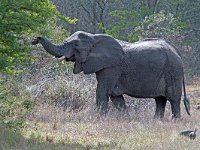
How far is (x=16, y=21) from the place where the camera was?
39.4 ft

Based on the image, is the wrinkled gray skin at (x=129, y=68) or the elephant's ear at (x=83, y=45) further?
the wrinkled gray skin at (x=129, y=68)

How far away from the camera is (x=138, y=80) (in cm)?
1672

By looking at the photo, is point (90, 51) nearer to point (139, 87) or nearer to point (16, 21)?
point (139, 87)

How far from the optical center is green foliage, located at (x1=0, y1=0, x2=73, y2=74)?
11859mm

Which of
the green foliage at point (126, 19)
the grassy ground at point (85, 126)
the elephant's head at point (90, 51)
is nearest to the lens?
the grassy ground at point (85, 126)

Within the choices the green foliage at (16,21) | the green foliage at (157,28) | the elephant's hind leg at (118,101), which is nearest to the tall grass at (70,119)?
the elephant's hind leg at (118,101)

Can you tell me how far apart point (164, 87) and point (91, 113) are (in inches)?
92.4

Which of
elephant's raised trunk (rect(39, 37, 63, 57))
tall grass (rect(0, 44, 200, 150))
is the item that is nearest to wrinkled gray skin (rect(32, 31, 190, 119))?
tall grass (rect(0, 44, 200, 150))

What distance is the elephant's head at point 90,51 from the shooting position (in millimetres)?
15422

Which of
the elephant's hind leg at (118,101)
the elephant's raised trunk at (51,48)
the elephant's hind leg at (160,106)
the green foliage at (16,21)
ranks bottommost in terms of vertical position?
the elephant's hind leg at (160,106)

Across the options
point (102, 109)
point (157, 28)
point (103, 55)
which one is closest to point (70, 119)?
point (102, 109)

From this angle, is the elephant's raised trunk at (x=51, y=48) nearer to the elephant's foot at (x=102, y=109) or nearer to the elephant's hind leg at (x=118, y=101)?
the elephant's foot at (x=102, y=109)

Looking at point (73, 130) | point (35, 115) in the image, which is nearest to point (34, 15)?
point (73, 130)

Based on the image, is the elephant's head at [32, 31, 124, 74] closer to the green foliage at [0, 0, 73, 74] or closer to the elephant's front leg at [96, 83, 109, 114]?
the elephant's front leg at [96, 83, 109, 114]
